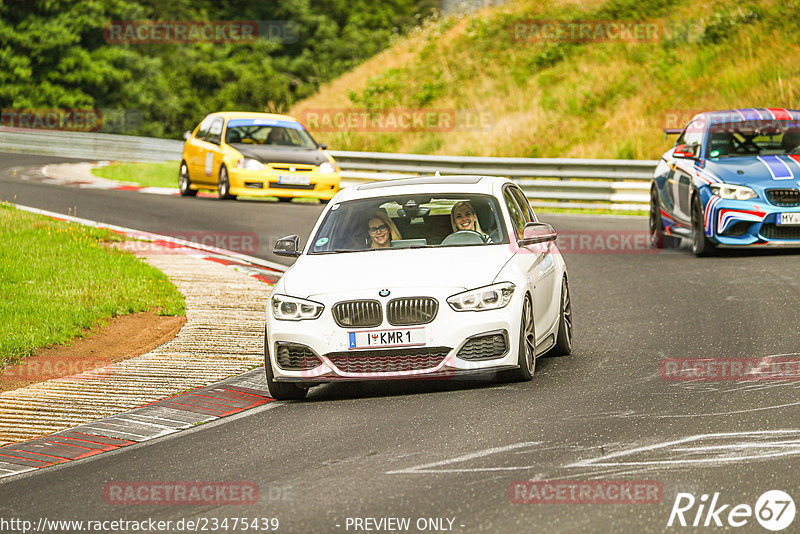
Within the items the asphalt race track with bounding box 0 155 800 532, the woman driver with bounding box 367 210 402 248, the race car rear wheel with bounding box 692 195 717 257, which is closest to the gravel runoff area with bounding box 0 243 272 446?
the asphalt race track with bounding box 0 155 800 532

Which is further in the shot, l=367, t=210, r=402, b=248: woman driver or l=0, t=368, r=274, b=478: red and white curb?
l=367, t=210, r=402, b=248: woman driver

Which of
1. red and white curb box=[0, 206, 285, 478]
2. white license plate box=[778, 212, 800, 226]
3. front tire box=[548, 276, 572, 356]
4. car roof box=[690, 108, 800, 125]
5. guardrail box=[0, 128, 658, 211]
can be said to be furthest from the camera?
guardrail box=[0, 128, 658, 211]

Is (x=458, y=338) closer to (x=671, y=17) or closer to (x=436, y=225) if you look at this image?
(x=436, y=225)

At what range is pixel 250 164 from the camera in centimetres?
2420

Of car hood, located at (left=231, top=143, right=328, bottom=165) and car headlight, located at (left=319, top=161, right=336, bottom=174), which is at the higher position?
car hood, located at (left=231, top=143, right=328, bottom=165)

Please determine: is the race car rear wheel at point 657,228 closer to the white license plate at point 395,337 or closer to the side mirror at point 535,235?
the side mirror at point 535,235

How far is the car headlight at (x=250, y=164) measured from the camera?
24.1 m

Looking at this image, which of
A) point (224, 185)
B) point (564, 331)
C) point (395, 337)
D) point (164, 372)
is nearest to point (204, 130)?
point (224, 185)

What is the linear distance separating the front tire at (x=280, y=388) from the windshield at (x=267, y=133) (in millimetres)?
16331

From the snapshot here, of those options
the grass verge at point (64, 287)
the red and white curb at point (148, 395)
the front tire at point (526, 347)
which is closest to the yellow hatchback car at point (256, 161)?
the grass verge at point (64, 287)

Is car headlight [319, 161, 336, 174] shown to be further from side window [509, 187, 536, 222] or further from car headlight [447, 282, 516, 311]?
car headlight [447, 282, 516, 311]

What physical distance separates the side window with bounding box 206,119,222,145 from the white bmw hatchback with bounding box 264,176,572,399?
15.8 m

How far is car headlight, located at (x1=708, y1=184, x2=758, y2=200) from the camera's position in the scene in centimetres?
1538

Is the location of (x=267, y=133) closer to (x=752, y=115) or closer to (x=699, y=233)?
(x=752, y=115)
